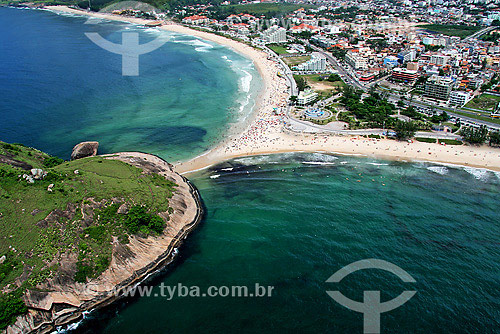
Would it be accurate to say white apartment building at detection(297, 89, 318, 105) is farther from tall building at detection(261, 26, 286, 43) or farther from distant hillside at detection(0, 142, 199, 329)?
tall building at detection(261, 26, 286, 43)

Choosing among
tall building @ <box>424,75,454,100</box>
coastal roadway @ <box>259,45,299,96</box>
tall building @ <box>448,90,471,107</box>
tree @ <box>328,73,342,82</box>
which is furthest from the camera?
tree @ <box>328,73,342,82</box>

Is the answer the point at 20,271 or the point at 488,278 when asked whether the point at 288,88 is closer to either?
the point at 488,278

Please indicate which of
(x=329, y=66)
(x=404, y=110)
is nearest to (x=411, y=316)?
(x=404, y=110)

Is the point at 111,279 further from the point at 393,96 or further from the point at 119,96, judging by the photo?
the point at 393,96

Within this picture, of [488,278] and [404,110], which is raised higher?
[404,110]

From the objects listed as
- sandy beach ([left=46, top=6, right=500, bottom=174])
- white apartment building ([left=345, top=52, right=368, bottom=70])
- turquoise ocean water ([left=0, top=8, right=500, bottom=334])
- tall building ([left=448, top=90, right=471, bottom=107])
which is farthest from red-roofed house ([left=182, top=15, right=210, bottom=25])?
tall building ([left=448, top=90, right=471, bottom=107])

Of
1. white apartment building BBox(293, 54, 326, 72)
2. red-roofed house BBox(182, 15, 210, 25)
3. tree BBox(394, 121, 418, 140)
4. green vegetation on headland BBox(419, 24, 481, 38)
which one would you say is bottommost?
tree BBox(394, 121, 418, 140)
